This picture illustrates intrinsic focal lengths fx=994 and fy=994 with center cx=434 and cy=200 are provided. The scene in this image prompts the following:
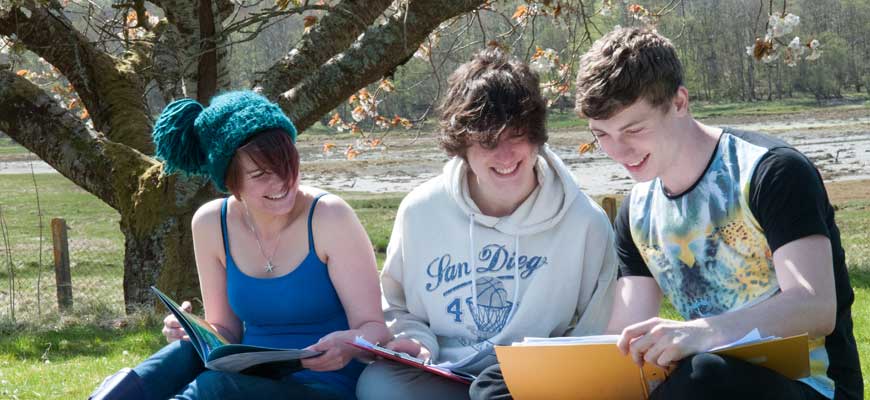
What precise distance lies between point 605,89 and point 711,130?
330 millimetres

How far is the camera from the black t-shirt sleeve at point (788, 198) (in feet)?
6.68

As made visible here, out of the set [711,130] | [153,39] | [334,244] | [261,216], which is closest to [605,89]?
[711,130]

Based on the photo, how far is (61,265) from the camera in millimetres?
8625

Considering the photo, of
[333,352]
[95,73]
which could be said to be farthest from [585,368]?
[95,73]

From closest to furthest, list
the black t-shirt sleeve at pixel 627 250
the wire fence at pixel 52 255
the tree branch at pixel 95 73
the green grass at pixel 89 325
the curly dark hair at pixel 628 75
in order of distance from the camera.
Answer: the curly dark hair at pixel 628 75
the black t-shirt sleeve at pixel 627 250
the green grass at pixel 89 325
the tree branch at pixel 95 73
the wire fence at pixel 52 255

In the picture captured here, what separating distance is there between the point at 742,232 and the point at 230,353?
1.21 meters

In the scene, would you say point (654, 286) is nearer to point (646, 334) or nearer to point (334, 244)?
point (646, 334)

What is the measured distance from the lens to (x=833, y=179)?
56.7 feet

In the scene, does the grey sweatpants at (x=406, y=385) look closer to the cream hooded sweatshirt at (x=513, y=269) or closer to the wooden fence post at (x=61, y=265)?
the cream hooded sweatshirt at (x=513, y=269)

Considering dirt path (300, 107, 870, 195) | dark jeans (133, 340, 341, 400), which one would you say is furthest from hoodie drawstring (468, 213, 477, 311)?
dirt path (300, 107, 870, 195)

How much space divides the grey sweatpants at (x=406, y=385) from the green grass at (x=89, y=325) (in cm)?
205

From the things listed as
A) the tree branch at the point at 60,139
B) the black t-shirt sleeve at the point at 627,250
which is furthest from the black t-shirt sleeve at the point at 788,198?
the tree branch at the point at 60,139

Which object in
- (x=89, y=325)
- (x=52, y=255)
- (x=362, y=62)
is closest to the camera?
(x=362, y=62)

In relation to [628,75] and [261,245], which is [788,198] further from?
[261,245]
